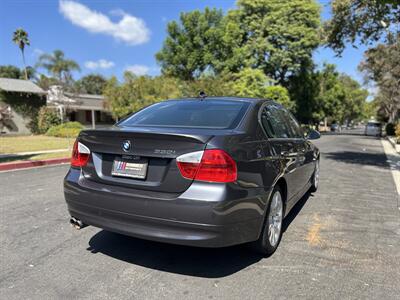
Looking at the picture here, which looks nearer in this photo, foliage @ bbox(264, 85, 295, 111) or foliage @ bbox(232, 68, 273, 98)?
foliage @ bbox(232, 68, 273, 98)

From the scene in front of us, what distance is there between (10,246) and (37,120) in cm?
2686

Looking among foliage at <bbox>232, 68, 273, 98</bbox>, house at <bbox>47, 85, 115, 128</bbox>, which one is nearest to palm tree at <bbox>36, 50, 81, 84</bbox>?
house at <bbox>47, 85, 115, 128</bbox>

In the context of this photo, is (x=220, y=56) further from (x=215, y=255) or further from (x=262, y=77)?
(x=215, y=255)

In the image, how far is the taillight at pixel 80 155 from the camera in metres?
3.52

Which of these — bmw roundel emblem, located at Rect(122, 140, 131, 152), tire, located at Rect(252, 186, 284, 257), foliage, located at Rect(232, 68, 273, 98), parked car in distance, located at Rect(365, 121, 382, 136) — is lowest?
parked car in distance, located at Rect(365, 121, 382, 136)

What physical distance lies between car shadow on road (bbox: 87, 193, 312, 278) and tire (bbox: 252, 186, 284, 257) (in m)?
0.13

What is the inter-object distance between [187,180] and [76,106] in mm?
31171

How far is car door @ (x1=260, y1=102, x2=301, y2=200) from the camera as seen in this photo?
3.87 metres

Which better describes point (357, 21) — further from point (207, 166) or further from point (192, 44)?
point (192, 44)

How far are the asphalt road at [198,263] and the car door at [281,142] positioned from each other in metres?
0.70

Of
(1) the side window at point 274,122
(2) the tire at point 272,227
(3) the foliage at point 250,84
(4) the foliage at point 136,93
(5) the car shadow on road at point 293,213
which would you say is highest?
(3) the foliage at point 250,84

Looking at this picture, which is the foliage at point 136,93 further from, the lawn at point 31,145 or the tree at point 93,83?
the tree at point 93,83

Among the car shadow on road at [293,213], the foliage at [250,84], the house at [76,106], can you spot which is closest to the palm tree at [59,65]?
the house at [76,106]

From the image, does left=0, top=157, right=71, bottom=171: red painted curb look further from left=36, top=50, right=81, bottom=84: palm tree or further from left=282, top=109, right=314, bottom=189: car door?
left=36, top=50, right=81, bottom=84: palm tree
